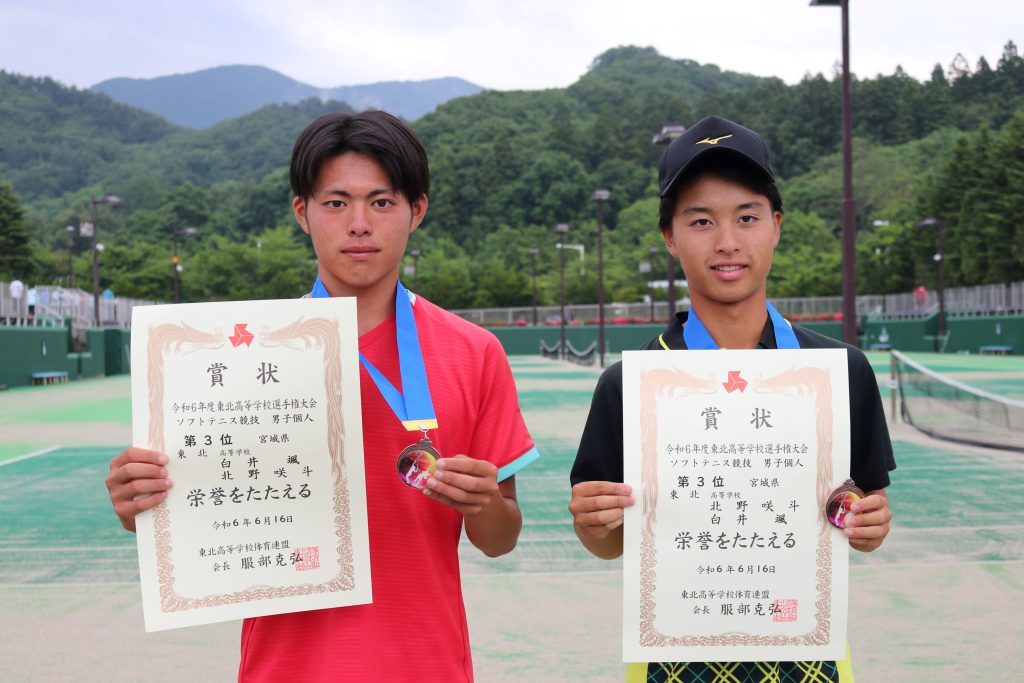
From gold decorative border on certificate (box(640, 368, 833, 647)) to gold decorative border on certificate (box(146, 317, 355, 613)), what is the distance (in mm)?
659

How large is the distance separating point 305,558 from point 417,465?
381 millimetres

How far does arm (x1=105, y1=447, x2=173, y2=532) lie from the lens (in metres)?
2.24

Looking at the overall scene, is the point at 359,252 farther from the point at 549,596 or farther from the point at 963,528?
the point at 963,528

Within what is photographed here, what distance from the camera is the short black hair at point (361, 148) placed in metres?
2.47

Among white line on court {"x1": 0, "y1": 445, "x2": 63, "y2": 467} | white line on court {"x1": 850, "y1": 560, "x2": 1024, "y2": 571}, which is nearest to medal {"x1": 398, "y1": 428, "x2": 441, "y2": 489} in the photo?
white line on court {"x1": 850, "y1": 560, "x2": 1024, "y2": 571}

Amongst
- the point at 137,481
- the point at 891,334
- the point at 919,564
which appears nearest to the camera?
the point at 137,481

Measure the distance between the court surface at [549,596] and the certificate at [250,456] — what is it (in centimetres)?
281

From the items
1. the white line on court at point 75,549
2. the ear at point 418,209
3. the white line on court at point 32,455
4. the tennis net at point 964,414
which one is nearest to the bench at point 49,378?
the white line on court at point 32,455

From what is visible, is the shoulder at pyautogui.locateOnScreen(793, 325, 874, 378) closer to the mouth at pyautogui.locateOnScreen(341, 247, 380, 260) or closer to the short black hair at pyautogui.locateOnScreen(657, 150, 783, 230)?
the short black hair at pyautogui.locateOnScreen(657, 150, 783, 230)

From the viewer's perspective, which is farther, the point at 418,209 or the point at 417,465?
the point at 418,209

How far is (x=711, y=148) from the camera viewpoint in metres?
2.47

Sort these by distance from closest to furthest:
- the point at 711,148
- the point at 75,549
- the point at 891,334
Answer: the point at 711,148 → the point at 75,549 → the point at 891,334

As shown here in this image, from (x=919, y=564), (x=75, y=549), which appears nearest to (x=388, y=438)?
(x=919, y=564)

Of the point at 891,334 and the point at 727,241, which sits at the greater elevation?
the point at 727,241
